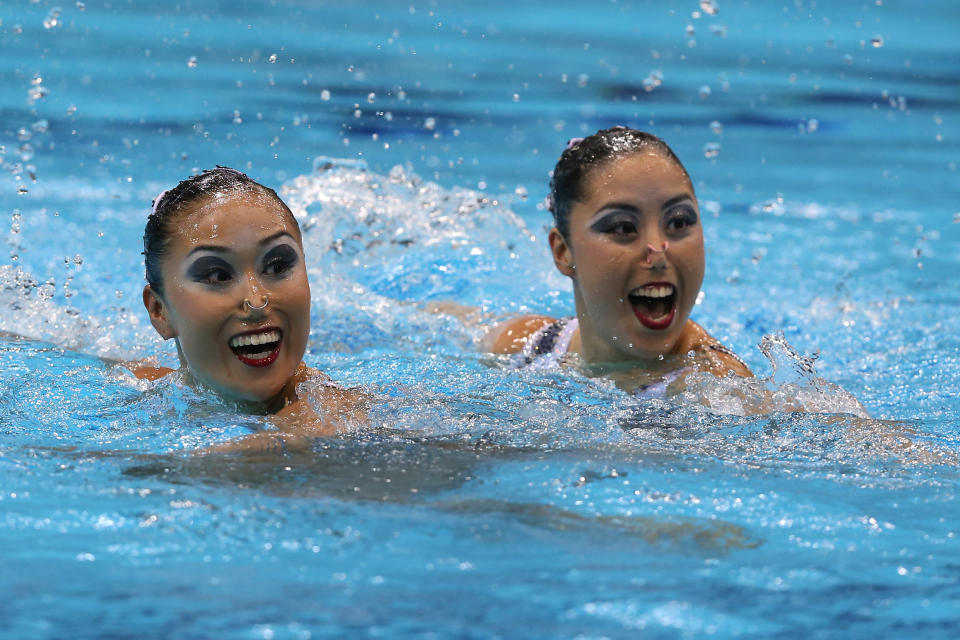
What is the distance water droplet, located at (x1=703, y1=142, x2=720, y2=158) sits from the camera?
8.52 meters

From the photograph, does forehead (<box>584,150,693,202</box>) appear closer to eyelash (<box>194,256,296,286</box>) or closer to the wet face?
the wet face

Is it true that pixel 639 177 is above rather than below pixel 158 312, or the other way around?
above

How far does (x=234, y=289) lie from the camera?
3191 mm

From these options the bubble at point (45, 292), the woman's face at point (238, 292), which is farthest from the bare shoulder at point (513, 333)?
the bubble at point (45, 292)

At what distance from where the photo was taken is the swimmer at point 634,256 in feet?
12.2

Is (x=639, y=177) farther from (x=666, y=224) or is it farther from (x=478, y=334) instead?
(x=478, y=334)

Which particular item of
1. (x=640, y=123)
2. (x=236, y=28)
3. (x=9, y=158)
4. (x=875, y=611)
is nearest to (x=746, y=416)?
(x=875, y=611)

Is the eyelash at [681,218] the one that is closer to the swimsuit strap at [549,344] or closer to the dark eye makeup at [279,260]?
the swimsuit strap at [549,344]

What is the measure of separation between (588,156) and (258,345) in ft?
4.09

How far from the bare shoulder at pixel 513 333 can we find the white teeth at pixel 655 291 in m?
0.84

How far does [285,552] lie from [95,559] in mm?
403

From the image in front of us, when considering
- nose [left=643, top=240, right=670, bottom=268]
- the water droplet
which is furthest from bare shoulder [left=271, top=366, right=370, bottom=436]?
the water droplet

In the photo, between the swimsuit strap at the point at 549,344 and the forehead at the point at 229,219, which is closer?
the forehead at the point at 229,219

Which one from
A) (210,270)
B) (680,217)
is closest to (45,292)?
(210,270)
